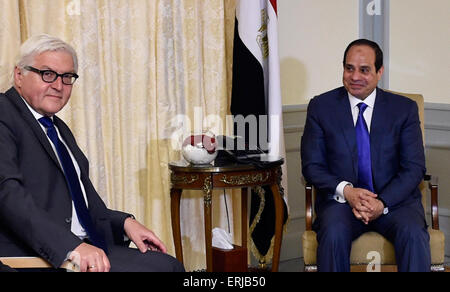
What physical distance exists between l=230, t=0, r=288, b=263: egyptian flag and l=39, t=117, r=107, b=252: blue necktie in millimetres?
2091

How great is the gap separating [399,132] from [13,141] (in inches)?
85.9

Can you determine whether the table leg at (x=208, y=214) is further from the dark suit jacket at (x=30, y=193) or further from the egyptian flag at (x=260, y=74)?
the dark suit jacket at (x=30, y=193)

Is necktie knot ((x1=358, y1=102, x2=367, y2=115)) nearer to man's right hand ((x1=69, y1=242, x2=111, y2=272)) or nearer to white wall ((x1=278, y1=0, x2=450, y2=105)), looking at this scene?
white wall ((x1=278, y1=0, x2=450, y2=105))

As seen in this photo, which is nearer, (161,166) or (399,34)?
(161,166)

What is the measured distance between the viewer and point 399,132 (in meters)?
4.03

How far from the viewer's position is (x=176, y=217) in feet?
14.5

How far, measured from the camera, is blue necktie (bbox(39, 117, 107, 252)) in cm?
283

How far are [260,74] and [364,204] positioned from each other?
1.34 metres

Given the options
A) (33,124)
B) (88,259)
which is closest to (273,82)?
(33,124)

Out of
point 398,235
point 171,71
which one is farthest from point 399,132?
point 171,71

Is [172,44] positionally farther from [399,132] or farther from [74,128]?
[399,132]

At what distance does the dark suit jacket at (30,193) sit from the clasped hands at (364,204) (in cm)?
139

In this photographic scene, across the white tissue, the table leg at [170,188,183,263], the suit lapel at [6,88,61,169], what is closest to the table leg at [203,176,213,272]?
the white tissue

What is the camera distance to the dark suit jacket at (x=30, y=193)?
8.26 feet
